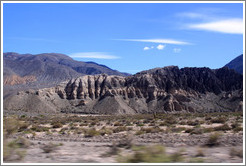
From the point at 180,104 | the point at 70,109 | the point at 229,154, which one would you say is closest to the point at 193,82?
the point at 180,104

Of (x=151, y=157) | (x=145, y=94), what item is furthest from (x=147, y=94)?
(x=151, y=157)

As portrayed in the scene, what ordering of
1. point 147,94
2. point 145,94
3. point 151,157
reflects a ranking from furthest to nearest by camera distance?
1. point 145,94
2. point 147,94
3. point 151,157

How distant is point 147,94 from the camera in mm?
102625

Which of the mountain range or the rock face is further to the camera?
the rock face

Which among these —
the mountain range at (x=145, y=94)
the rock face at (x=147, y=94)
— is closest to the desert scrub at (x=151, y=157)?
the mountain range at (x=145, y=94)

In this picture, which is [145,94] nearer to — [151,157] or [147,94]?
[147,94]

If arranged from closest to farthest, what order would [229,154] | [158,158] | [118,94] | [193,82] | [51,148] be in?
[158,158]
[229,154]
[51,148]
[118,94]
[193,82]

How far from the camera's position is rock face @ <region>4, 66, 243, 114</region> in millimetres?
93375

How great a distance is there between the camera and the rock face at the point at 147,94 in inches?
3676

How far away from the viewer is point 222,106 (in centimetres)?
9388

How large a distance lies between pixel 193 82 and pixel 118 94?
28126 mm

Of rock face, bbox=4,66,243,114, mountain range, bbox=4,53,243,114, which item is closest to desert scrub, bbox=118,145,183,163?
mountain range, bbox=4,53,243,114

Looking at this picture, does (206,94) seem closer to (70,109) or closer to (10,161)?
(70,109)

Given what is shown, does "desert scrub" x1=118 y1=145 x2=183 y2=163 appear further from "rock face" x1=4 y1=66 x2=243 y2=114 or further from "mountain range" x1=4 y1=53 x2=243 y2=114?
"rock face" x1=4 y1=66 x2=243 y2=114
